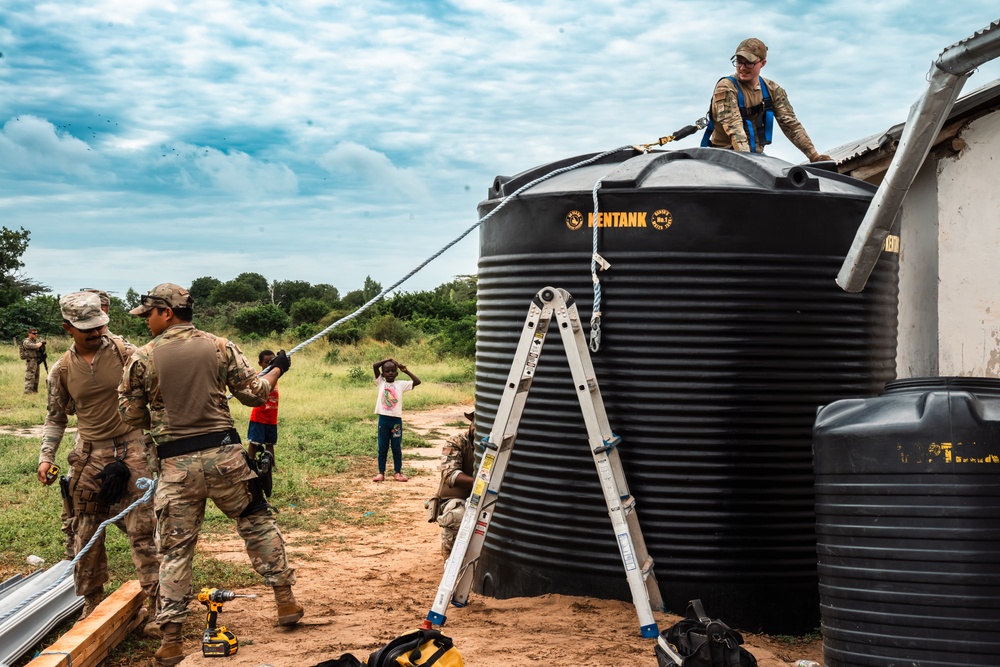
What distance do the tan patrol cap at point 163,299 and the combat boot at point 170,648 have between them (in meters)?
1.81

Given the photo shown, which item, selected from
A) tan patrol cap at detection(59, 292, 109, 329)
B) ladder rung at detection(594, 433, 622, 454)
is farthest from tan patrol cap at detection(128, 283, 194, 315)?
ladder rung at detection(594, 433, 622, 454)

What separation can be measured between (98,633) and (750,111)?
542 cm

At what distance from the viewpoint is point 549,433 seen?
19.5 ft

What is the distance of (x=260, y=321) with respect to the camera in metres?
45.6

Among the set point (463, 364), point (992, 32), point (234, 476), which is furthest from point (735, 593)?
point (463, 364)

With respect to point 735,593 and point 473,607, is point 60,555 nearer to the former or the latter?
point 473,607

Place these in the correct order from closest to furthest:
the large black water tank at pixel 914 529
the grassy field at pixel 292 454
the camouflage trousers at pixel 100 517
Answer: the large black water tank at pixel 914 529, the camouflage trousers at pixel 100 517, the grassy field at pixel 292 454

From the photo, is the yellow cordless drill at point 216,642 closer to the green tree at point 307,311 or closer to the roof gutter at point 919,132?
the roof gutter at point 919,132

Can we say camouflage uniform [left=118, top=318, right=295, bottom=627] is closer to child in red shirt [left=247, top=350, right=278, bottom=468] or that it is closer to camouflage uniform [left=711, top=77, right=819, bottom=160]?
camouflage uniform [left=711, top=77, right=819, bottom=160]

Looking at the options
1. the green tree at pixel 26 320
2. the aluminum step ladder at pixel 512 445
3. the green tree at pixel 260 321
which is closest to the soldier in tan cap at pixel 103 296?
the aluminum step ladder at pixel 512 445

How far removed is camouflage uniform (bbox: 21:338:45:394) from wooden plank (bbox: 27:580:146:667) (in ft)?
48.7

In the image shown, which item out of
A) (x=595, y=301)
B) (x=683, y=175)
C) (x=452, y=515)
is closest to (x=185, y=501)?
(x=452, y=515)

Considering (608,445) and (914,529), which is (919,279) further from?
(914,529)

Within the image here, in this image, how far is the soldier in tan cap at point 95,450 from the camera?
6.36 meters
